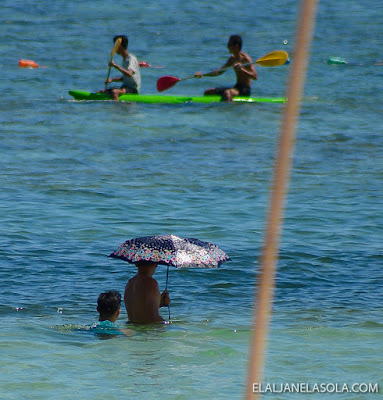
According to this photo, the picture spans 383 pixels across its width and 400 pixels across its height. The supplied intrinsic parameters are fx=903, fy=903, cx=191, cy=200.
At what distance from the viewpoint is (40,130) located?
1786 centimetres

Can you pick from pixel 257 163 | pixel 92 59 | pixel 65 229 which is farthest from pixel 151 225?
pixel 92 59

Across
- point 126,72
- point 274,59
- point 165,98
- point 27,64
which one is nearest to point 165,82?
point 126,72

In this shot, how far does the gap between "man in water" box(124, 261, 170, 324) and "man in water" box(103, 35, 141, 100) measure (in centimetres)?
1163

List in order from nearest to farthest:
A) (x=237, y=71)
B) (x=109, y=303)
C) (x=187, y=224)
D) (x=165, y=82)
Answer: (x=109, y=303) < (x=187, y=224) < (x=237, y=71) < (x=165, y=82)

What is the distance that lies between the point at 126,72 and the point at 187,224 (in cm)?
887

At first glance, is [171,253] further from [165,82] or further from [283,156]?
[165,82]

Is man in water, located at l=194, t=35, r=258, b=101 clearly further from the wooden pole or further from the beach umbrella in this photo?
the wooden pole

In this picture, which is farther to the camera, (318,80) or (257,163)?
(318,80)

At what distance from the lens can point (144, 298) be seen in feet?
24.7

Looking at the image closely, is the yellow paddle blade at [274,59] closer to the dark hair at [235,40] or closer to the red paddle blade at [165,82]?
the dark hair at [235,40]

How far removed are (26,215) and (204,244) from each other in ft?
15.0

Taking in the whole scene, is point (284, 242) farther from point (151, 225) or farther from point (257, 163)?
point (257, 163)

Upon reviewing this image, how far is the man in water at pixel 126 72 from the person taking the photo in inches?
744

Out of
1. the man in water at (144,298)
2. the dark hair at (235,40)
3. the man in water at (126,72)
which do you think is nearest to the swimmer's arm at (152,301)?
the man in water at (144,298)
